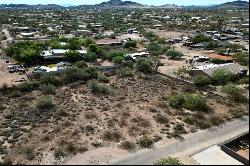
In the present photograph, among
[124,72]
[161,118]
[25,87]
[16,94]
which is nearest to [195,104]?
[161,118]

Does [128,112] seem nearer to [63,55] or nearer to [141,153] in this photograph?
[141,153]

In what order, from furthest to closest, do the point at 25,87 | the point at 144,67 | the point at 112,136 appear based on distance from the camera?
the point at 144,67 < the point at 25,87 < the point at 112,136

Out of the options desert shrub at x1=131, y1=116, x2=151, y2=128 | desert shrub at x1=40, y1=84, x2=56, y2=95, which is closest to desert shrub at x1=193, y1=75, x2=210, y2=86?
desert shrub at x1=131, y1=116, x2=151, y2=128

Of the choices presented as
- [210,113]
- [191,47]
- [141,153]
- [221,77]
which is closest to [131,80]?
→ [221,77]

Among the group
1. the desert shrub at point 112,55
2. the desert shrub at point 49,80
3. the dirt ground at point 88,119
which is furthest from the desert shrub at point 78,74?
the desert shrub at point 112,55

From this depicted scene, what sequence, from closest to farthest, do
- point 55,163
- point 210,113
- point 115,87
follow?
point 55,163
point 210,113
point 115,87

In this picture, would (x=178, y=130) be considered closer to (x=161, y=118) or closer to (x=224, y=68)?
(x=161, y=118)
